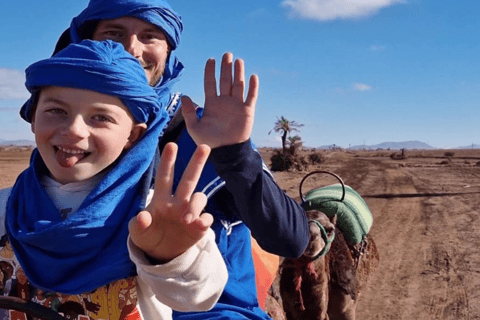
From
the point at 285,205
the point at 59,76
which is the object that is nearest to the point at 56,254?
the point at 59,76

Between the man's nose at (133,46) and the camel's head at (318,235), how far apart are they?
6.94ft

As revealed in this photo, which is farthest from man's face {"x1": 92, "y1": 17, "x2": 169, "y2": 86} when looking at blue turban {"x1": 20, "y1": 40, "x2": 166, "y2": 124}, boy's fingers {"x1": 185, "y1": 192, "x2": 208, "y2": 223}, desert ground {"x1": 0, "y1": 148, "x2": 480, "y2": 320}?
desert ground {"x1": 0, "y1": 148, "x2": 480, "y2": 320}

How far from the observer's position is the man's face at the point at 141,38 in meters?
2.27

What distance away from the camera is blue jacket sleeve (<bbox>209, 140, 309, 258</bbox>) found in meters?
1.72

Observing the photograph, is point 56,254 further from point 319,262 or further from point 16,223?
point 319,262

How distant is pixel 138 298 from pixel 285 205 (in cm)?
59

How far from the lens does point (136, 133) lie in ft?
5.90

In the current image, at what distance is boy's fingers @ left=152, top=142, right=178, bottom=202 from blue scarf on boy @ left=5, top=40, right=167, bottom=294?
1.22 feet

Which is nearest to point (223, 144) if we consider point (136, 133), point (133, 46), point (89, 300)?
point (136, 133)

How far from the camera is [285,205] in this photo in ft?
6.11

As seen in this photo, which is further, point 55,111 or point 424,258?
point 424,258

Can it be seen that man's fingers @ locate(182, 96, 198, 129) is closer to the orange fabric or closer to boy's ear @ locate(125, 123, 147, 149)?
boy's ear @ locate(125, 123, 147, 149)

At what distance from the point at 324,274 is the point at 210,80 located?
2942 millimetres

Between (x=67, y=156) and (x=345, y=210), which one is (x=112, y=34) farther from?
(x=345, y=210)
